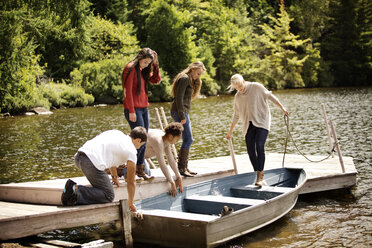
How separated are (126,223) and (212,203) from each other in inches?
57.9

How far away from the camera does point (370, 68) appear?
5244 cm

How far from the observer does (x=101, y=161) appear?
5617 mm

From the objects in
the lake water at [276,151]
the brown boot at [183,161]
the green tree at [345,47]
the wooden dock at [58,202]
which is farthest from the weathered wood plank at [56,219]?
the green tree at [345,47]

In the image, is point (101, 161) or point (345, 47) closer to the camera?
point (101, 161)

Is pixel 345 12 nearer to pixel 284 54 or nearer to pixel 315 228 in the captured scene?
pixel 284 54

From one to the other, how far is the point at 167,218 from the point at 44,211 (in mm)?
1557

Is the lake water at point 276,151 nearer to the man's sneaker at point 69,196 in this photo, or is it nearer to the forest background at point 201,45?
the man's sneaker at point 69,196

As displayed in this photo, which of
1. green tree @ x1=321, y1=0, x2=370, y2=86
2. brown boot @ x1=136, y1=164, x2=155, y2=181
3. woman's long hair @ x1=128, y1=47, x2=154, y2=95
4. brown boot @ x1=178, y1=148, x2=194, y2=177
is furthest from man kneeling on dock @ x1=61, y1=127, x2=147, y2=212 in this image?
green tree @ x1=321, y1=0, x2=370, y2=86

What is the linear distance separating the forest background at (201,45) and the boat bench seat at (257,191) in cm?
2653

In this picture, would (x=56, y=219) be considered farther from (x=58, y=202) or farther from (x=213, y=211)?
Answer: (x=213, y=211)

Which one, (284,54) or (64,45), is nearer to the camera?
(64,45)

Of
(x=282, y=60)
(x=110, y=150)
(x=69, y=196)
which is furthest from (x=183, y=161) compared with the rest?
(x=282, y=60)

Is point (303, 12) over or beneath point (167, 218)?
over

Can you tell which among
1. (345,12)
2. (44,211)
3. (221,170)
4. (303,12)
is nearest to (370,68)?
(345,12)
